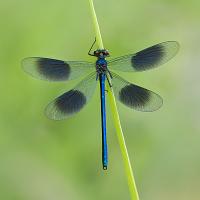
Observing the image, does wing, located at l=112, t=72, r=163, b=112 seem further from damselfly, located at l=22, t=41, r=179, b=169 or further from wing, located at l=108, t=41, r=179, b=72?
wing, located at l=108, t=41, r=179, b=72

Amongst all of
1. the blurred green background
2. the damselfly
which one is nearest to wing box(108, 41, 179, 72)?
the damselfly

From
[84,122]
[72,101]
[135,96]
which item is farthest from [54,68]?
[84,122]

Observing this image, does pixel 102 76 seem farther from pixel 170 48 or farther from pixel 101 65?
pixel 170 48

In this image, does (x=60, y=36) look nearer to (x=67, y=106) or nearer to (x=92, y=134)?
(x=92, y=134)

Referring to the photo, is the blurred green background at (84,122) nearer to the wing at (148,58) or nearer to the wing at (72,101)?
the wing at (72,101)

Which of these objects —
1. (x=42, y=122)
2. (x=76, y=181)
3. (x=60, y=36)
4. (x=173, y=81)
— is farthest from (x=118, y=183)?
(x=60, y=36)

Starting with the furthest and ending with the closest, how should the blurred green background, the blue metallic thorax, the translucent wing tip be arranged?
the blurred green background, the blue metallic thorax, the translucent wing tip
